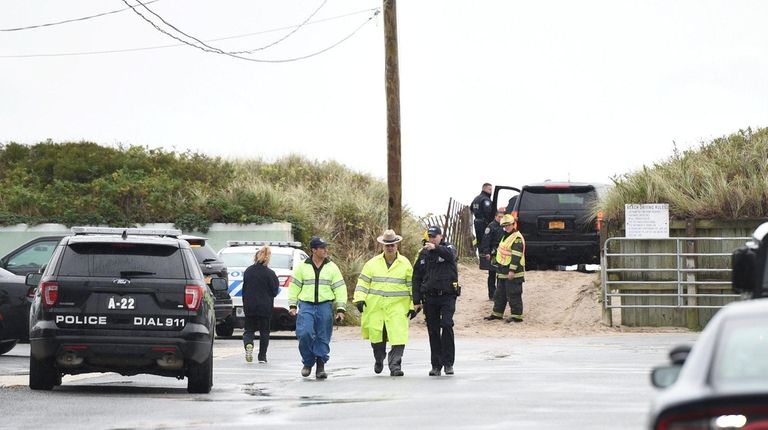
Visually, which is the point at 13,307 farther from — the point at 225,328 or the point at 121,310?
the point at 225,328

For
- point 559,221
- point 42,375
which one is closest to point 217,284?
point 42,375

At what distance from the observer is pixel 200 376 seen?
1634 centimetres

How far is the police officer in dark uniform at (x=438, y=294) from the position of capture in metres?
19.2

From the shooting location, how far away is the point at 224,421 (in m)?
13.3

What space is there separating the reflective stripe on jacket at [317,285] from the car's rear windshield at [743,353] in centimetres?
1288

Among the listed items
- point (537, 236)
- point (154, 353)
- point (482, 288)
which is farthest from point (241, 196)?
point (154, 353)

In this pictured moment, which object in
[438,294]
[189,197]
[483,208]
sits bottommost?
[438,294]

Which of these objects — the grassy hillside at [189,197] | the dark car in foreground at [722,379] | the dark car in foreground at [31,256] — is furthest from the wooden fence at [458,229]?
the dark car in foreground at [722,379]

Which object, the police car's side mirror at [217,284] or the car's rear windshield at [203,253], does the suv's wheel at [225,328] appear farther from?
the police car's side mirror at [217,284]

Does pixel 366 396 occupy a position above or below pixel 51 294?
below

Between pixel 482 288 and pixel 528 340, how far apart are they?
9559 millimetres

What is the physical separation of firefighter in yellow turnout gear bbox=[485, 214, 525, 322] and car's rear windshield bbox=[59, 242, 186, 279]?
1336cm

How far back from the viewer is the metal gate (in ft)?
97.1

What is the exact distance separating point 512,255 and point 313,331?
33.4ft
